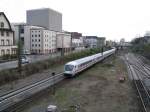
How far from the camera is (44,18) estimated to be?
119188mm

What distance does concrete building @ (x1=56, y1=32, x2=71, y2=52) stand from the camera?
97.7m

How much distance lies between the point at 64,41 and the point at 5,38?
150 ft

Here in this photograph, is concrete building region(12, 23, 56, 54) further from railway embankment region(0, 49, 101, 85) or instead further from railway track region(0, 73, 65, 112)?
railway track region(0, 73, 65, 112)

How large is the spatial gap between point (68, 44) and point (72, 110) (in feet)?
310

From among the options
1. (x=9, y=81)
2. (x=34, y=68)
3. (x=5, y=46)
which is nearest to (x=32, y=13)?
(x=5, y=46)

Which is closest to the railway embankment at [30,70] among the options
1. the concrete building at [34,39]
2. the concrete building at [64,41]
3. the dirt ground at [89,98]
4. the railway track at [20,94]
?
the railway track at [20,94]

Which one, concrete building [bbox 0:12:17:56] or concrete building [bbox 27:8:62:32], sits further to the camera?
concrete building [bbox 27:8:62:32]

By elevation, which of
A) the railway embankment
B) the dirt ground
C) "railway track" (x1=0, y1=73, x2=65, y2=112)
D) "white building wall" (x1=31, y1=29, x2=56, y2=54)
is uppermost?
"white building wall" (x1=31, y1=29, x2=56, y2=54)

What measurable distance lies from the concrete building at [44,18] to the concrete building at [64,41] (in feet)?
48.7

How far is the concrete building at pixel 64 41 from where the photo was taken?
97738 millimetres

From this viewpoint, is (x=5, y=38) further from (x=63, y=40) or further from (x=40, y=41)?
(x=63, y=40)

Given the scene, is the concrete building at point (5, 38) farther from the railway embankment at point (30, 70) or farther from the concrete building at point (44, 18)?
the concrete building at point (44, 18)

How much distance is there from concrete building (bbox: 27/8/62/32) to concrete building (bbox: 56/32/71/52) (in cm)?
1485

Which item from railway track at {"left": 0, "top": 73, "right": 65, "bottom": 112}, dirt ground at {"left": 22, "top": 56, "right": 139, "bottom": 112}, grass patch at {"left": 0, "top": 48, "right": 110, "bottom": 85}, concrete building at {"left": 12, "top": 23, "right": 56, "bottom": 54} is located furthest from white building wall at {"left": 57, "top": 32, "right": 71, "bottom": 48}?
dirt ground at {"left": 22, "top": 56, "right": 139, "bottom": 112}
